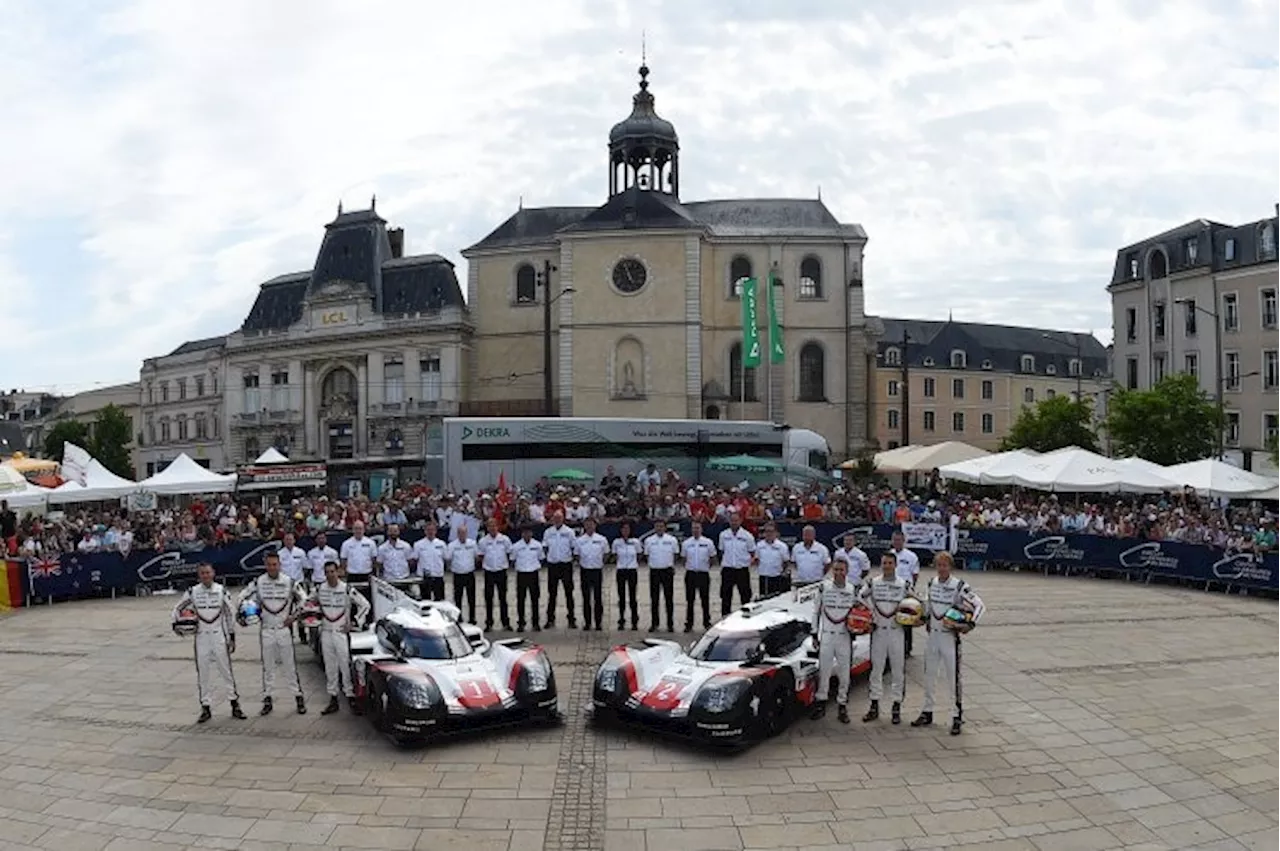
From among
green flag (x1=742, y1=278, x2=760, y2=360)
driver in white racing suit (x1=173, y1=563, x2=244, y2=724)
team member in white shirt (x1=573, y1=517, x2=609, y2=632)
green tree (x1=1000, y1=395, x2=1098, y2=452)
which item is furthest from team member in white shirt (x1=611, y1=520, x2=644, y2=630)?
green tree (x1=1000, y1=395, x2=1098, y2=452)

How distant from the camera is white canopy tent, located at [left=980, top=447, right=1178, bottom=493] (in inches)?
1248

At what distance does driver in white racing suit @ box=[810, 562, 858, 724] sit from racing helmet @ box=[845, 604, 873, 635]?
5 cm

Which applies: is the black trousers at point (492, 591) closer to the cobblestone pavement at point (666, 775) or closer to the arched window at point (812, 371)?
the cobblestone pavement at point (666, 775)

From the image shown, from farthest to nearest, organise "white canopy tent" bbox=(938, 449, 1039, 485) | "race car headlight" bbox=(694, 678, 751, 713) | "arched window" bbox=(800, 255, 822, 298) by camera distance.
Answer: "arched window" bbox=(800, 255, 822, 298) → "white canopy tent" bbox=(938, 449, 1039, 485) → "race car headlight" bbox=(694, 678, 751, 713)

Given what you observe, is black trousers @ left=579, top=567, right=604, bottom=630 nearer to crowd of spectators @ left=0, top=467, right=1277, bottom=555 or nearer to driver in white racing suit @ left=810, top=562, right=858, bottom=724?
driver in white racing suit @ left=810, top=562, right=858, bottom=724

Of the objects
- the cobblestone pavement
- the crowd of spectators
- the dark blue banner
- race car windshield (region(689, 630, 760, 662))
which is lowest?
the cobblestone pavement

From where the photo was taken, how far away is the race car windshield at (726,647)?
1388 centimetres

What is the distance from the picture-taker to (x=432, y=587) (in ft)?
69.4

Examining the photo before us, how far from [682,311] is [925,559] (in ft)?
124

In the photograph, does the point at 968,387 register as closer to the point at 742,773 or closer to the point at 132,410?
the point at 132,410

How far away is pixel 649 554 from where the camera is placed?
20516 millimetres

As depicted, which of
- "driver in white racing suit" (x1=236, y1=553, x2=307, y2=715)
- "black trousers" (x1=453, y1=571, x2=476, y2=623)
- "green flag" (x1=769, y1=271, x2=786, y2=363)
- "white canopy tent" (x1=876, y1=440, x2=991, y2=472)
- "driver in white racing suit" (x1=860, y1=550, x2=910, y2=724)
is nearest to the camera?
"driver in white racing suit" (x1=860, y1=550, x2=910, y2=724)

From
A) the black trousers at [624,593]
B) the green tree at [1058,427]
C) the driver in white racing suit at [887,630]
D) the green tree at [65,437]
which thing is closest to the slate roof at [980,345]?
the green tree at [1058,427]

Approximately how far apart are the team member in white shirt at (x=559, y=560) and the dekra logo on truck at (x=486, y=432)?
66.4 ft
